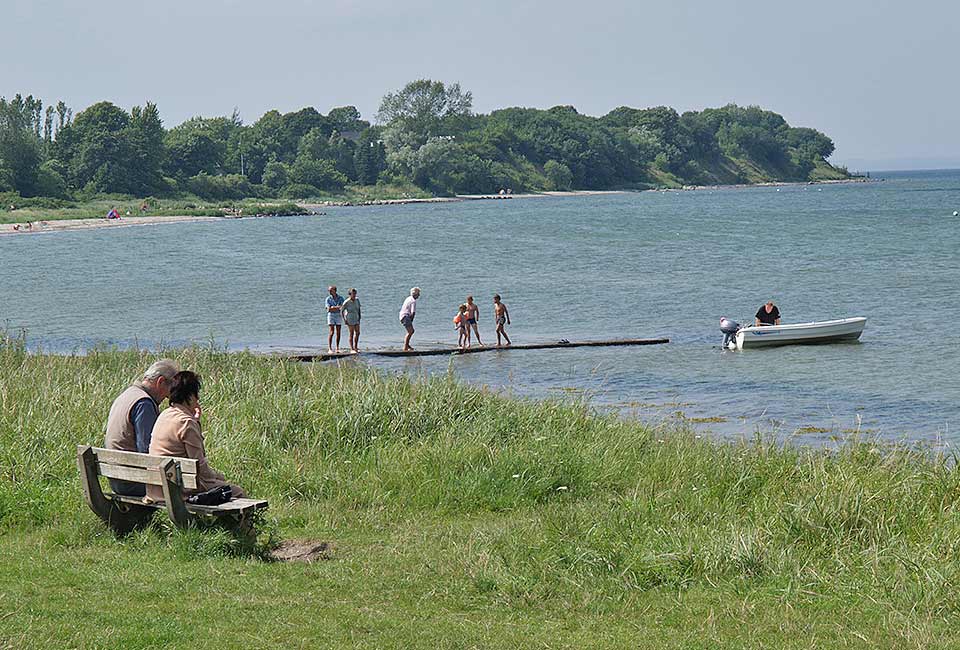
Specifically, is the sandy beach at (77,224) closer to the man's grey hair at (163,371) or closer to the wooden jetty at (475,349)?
the wooden jetty at (475,349)

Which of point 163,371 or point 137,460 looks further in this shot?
point 163,371

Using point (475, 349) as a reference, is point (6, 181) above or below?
above

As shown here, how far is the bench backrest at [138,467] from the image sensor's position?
7.81m

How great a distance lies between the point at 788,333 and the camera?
100 ft

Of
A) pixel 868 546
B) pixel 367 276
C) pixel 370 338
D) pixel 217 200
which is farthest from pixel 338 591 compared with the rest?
pixel 217 200

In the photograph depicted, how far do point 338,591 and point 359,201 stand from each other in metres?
149

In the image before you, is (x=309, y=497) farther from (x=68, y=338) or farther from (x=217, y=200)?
(x=217, y=200)

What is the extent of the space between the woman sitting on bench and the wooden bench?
0.47 feet

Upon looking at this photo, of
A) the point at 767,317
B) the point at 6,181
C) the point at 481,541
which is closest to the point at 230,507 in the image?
the point at 481,541

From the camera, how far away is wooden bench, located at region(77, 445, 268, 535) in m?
7.79

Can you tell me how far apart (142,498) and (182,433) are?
2.13ft

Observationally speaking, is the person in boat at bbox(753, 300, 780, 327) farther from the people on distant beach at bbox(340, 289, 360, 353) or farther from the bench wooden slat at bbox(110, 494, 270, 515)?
the bench wooden slat at bbox(110, 494, 270, 515)

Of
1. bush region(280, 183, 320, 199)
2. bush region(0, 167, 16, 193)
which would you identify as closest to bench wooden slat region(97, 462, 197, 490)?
bush region(0, 167, 16, 193)

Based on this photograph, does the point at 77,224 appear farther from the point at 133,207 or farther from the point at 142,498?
the point at 142,498
